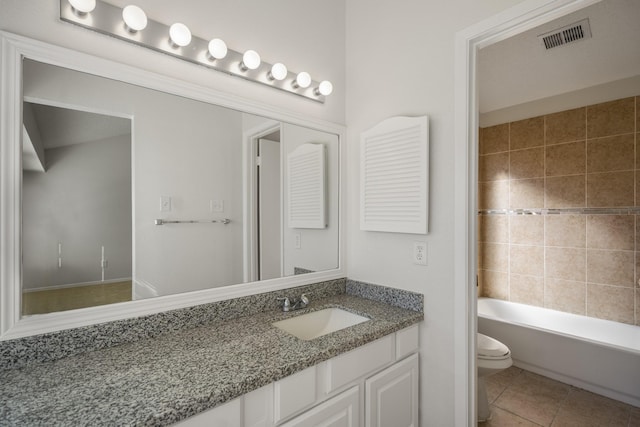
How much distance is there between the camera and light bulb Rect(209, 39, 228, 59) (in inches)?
51.9

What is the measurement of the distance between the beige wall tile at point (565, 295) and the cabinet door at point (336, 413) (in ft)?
8.70

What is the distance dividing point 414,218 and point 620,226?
2.28 metres

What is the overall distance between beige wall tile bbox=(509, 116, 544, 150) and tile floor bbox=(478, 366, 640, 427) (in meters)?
2.19

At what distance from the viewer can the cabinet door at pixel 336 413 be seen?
1.08 meters

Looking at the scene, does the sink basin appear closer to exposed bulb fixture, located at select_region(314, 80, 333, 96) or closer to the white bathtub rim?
exposed bulb fixture, located at select_region(314, 80, 333, 96)

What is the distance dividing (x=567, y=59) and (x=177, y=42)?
8.88 ft

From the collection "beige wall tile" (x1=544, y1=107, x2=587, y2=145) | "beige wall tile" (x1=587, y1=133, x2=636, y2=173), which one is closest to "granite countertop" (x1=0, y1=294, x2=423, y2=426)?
"beige wall tile" (x1=587, y1=133, x2=636, y2=173)

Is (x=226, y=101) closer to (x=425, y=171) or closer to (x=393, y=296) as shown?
(x=425, y=171)

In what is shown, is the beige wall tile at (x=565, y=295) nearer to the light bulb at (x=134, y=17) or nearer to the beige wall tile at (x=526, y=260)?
the beige wall tile at (x=526, y=260)

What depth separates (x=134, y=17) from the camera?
111 cm

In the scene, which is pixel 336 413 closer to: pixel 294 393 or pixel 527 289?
pixel 294 393

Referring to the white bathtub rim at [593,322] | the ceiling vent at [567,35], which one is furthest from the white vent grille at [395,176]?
the white bathtub rim at [593,322]

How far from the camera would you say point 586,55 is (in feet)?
7.27

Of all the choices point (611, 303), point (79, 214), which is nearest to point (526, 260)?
point (611, 303)
